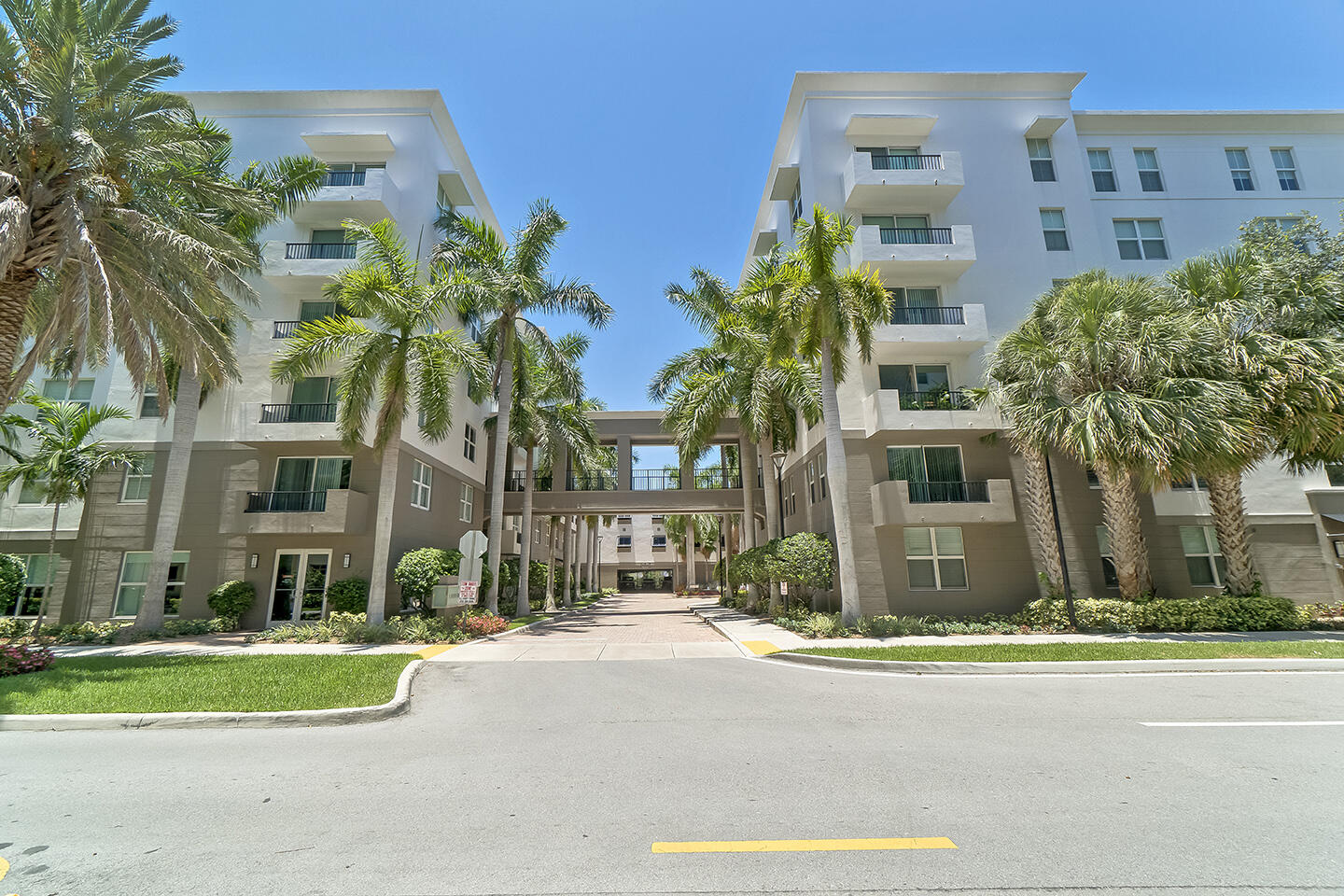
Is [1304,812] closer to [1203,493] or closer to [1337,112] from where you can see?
[1203,493]

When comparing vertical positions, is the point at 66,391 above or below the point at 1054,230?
below

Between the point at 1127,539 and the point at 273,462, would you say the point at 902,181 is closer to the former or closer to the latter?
the point at 1127,539

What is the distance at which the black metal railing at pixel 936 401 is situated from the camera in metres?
19.9

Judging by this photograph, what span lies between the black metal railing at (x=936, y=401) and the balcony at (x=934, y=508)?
8.65 feet

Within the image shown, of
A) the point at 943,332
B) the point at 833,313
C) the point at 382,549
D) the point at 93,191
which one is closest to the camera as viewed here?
the point at 93,191

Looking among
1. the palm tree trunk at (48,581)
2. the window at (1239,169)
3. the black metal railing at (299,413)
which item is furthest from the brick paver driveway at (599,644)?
the window at (1239,169)

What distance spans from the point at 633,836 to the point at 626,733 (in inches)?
113

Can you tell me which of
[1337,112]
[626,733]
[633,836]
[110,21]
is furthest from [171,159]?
[1337,112]

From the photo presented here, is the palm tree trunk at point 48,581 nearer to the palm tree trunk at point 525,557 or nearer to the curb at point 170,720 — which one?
the curb at point 170,720

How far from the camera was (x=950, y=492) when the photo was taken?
760 inches

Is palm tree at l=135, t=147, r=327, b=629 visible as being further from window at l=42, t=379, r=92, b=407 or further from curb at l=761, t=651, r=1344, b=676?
curb at l=761, t=651, r=1344, b=676

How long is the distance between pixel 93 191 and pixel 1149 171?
32.1m

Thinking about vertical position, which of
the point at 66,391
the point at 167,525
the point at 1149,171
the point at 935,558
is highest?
the point at 1149,171

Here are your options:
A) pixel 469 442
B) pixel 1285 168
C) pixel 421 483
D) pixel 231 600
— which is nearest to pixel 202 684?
pixel 231 600
